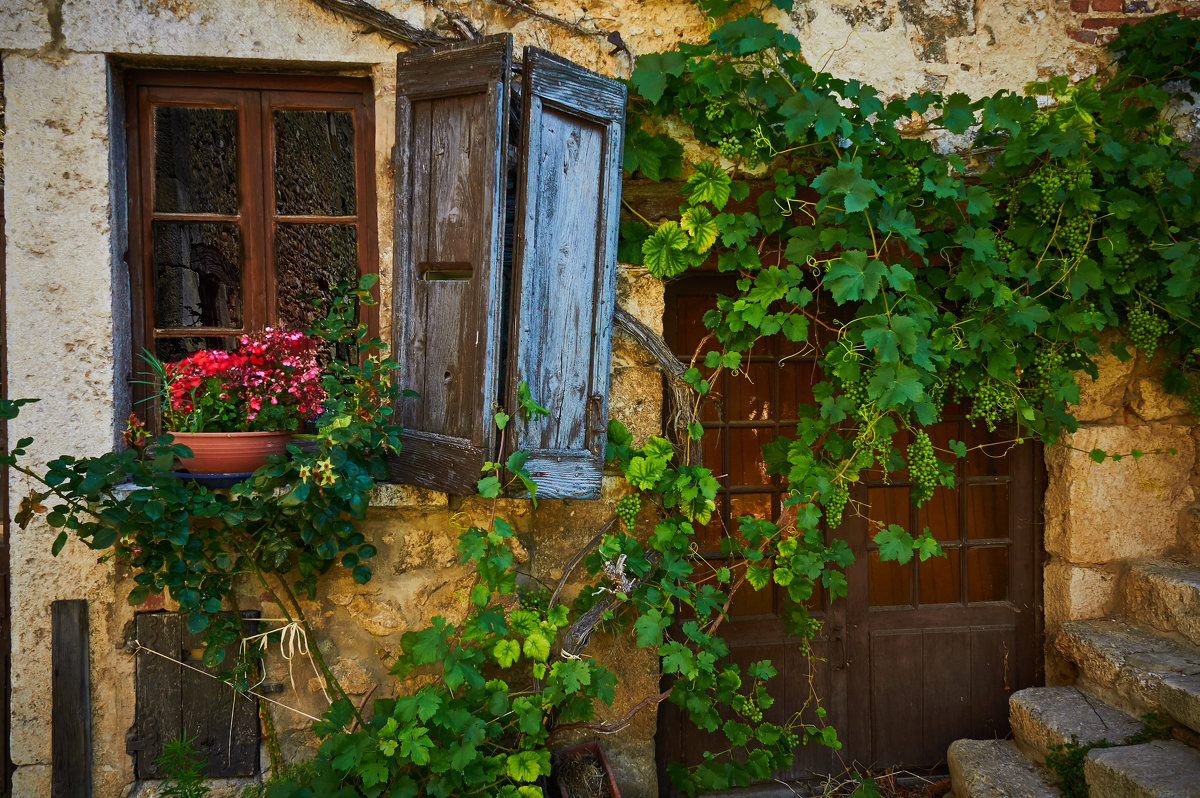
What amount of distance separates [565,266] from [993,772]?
2.44 m

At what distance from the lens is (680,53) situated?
2.41 meters

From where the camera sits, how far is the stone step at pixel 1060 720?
2578 mm

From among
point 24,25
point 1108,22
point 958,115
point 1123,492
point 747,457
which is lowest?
point 1123,492

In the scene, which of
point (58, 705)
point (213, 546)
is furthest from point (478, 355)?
point (58, 705)

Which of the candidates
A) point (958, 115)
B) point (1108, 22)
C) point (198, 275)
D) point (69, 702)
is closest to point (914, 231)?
point (958, 115)

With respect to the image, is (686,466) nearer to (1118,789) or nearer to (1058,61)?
(1118,789)

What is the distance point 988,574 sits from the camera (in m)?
3.18

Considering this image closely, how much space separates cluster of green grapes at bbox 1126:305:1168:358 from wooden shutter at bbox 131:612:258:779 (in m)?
3.32

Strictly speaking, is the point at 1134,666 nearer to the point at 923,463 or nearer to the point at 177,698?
the point at 923,463

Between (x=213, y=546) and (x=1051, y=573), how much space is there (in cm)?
323

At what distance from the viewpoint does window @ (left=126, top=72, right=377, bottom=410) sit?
254 centimetres

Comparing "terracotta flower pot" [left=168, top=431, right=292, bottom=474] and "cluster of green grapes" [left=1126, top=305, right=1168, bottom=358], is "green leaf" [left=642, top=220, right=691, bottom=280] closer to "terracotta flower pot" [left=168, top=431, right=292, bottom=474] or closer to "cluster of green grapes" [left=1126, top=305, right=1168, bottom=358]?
"terracotta flower pot" [left=168, top=431, right=292, bottom=474]

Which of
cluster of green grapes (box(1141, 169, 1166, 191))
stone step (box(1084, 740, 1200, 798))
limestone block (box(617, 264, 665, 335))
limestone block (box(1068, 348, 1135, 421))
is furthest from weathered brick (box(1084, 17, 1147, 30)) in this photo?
stone step (box(1084, 740, 1200, 798))

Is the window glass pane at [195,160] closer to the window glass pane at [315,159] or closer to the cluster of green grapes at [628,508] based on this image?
the window glass pane at [315,159]
